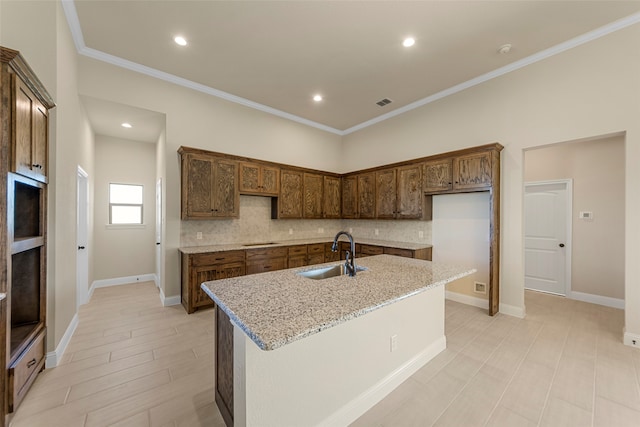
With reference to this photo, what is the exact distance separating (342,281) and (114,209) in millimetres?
5587

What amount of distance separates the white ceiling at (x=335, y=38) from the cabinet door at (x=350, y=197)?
197 centimetres

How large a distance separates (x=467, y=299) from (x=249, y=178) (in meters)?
4.23

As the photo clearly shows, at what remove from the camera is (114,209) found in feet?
17.1

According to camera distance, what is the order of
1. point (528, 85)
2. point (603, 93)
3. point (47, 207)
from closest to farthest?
1. point (47, 207)
2. point (603, 93)
3. point (528, 85)

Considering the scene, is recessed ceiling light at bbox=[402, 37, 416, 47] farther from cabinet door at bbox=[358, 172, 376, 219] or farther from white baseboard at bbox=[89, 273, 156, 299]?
white baseboard at bbox=[89, 273, 156, 299]

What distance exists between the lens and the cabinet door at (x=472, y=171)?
3.57 meters

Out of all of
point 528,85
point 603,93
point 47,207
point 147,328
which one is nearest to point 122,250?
point 147,328

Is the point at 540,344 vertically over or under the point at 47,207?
under

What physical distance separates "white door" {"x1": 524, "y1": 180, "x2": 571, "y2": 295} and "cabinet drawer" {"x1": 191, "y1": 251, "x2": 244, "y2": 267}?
5377 mm

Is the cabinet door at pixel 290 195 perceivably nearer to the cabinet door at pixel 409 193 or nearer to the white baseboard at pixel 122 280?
the cabinet door at pixel 409 193

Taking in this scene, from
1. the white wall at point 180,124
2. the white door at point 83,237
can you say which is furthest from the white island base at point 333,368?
the white door at point 83,237

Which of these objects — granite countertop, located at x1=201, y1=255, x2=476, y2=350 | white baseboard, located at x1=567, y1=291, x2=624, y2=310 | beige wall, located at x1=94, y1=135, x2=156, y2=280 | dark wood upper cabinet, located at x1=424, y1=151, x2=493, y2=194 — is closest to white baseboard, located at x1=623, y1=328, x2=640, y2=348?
white baseboard, located at x1=567, y1=291, x2=624, y2=310

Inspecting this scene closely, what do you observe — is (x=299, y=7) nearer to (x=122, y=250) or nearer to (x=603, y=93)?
(x=603, y=93)

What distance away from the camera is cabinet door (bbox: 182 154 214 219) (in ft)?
12.6
